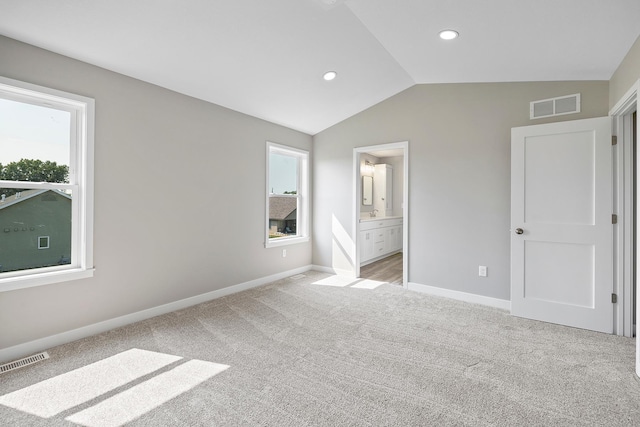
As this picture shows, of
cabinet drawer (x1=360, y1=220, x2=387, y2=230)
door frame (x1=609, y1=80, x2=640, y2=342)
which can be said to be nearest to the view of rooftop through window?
cabinet drawer (x1=360, y1=220, x2=387, y2=230)

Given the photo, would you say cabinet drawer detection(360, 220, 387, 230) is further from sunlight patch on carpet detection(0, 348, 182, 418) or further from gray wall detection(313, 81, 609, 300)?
sunlight patch on carpet detection(0, 348, 182, 418)

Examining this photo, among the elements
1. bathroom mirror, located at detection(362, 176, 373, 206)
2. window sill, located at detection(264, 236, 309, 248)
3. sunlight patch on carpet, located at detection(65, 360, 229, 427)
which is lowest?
sunlight patch on carpet, located at detection(65, 360, 229, 427)

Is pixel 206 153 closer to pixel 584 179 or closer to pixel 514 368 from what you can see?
pixel 514 368

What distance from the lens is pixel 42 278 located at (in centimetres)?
251

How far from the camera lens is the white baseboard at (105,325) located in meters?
2.41

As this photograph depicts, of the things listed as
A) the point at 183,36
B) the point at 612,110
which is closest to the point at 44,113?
the point at 183,36

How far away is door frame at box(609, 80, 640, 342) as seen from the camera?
9.36ft

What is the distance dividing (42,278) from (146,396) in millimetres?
1418

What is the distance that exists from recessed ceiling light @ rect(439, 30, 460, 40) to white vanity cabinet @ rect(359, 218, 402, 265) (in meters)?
3.20

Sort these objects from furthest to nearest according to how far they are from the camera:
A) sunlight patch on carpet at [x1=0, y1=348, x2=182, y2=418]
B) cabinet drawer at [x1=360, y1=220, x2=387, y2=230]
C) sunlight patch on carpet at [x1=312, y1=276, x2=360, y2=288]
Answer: cabinet drawer at [x1=360, y1=220, x2=387, y2=230]
sunlight patch on carpet at [x1=312, y1=276, x2=360, y2=288]
sunlight patch on carpet at [x1=0, y1=348, x2=182, y2=418]

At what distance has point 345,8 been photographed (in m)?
2.61

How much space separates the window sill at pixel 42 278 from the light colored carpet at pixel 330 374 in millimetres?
554

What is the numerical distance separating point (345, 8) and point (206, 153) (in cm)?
216

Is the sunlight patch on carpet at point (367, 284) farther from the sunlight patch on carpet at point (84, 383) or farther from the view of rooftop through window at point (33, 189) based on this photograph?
the view of rooftop through window at point (33, 189)
